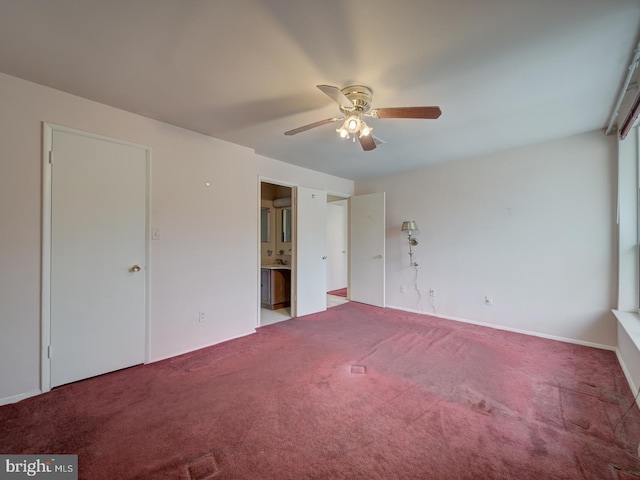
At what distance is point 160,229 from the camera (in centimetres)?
272

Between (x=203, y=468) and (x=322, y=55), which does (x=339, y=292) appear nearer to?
(x=203, y=468)

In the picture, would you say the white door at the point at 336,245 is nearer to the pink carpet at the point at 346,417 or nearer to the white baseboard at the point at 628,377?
the pink carpet at the point at 346,417

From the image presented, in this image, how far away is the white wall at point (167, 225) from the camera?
1.99 metres

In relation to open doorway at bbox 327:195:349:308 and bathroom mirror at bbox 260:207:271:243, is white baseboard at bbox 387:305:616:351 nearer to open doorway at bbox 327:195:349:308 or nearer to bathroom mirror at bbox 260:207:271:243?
open doorway at bbox 327:195:349:308

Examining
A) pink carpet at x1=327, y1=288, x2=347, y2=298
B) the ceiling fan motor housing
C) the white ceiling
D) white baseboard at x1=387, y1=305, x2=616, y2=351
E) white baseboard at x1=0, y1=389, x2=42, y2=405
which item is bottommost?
pink carpet at x1=327, y1=288, x2=347, y2=298

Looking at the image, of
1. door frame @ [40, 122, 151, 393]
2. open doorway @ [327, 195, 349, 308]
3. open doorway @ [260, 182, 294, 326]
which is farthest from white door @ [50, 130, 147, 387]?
open doorway @ [327, 195, 349, 308]

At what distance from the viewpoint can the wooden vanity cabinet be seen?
4.75 metres

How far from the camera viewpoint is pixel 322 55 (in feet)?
5.55

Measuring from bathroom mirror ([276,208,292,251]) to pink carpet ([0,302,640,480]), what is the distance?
2.90 meters

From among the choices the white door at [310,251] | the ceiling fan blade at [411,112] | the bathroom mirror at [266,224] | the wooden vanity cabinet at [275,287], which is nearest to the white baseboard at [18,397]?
the white door at [310,251]

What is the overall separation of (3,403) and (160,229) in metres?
1.68

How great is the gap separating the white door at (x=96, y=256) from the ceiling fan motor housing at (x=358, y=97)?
208cm

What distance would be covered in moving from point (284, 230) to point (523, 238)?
4.07 m

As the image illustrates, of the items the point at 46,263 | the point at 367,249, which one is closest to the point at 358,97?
the point at 46,263
